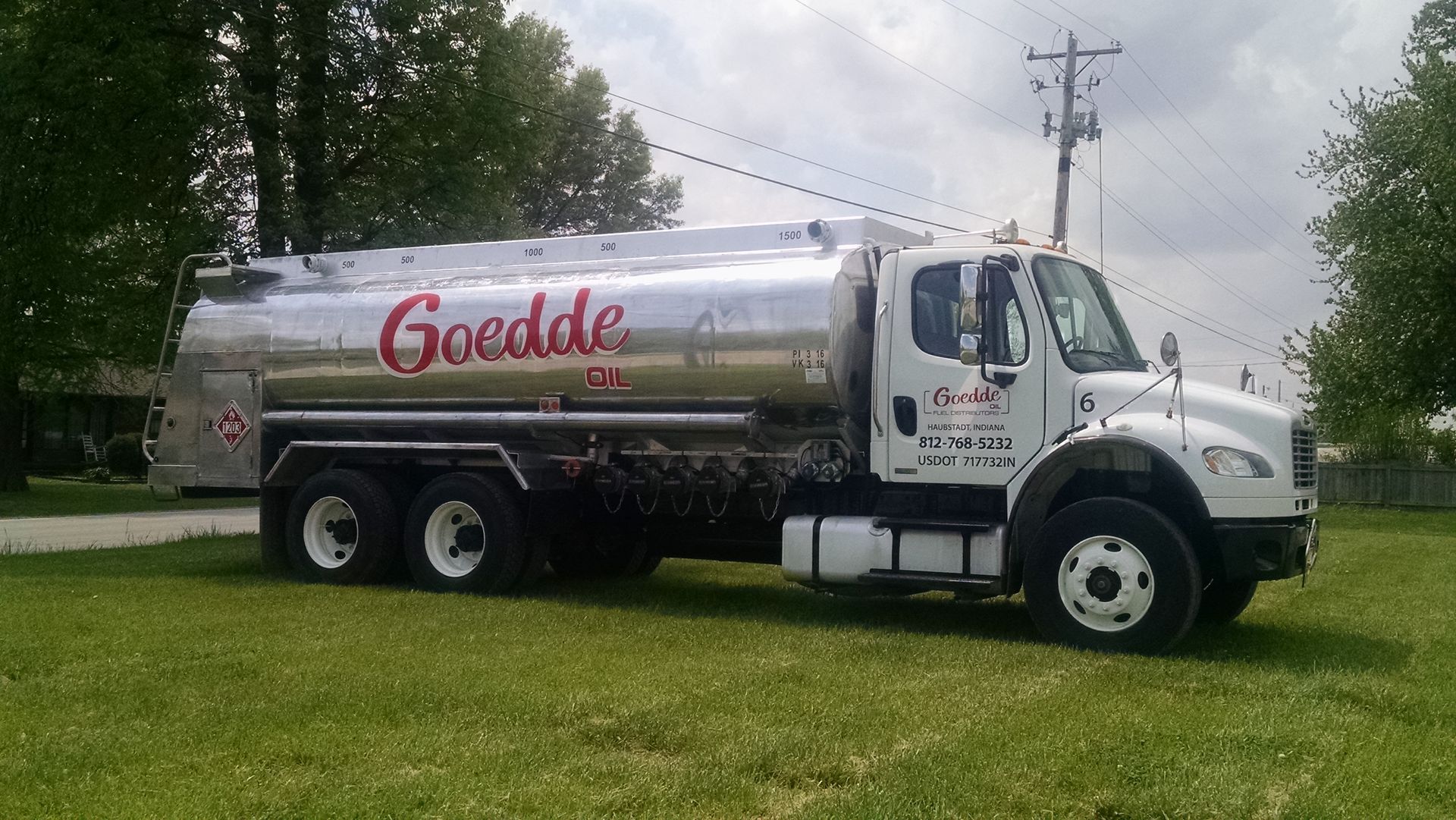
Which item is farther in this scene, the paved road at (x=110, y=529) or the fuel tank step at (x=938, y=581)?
the paved road at (x=110, y=529)

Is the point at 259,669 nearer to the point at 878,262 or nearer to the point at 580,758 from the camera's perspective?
the point at 580,758

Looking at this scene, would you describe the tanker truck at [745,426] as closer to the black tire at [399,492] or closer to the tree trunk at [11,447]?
the black tire at [399,492]

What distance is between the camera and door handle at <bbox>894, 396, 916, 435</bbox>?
32.2 feet

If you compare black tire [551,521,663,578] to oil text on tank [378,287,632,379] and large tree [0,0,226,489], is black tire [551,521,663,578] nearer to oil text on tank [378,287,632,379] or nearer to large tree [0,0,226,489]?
oil text on tank [378,287,632,379]

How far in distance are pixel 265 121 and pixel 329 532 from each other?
39.0 feet

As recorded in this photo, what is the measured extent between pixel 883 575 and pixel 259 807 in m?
5.59

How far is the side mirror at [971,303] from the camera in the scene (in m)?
8.99

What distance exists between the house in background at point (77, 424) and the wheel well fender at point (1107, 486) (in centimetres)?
3403

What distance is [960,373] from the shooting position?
964 centimetres

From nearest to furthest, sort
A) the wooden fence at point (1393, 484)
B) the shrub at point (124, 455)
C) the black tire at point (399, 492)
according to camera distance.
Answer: the black tire at point (399, 492)
the wooden fence at point (1393, 484)
the shrub at point (124, 455)

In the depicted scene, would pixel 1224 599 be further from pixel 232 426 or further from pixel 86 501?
pixel 86 501

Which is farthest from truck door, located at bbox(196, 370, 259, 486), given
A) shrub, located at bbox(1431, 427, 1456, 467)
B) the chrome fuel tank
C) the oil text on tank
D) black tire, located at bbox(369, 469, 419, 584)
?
shrub, located at bbox(1431, 427, 1456, 467)

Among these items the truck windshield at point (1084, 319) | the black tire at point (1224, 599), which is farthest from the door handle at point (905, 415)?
the black tire at point (1224, 599)

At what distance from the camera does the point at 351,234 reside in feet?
74.7
